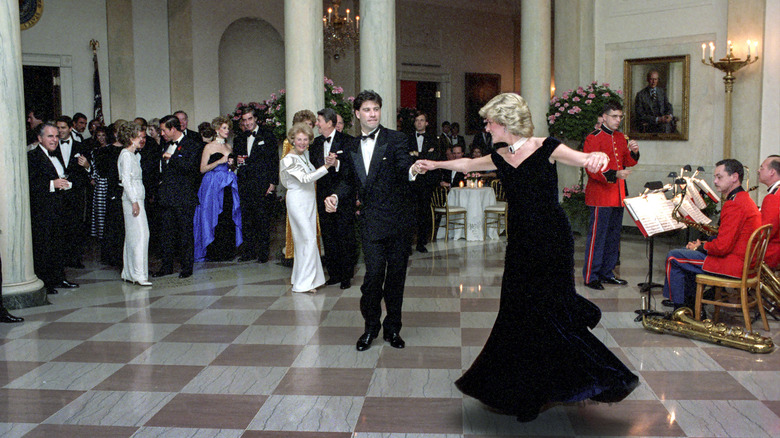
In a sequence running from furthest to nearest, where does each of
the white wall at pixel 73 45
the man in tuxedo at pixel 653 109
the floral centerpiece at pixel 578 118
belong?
the white wall at pixel 73 45 < the man in tuxedo at pixel 653 109 < the floral centerpiece at pixel 578 118

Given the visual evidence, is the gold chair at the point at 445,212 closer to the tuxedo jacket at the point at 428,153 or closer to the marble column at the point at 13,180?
the tuxedo jacket at the point at 428,153

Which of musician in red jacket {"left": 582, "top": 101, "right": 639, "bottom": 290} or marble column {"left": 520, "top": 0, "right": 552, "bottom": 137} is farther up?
marble column {"left": 520, "top": 0, "right": 552, "bottom": 137}

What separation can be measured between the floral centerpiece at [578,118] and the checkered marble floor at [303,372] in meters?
3.96

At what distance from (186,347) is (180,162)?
332 cm

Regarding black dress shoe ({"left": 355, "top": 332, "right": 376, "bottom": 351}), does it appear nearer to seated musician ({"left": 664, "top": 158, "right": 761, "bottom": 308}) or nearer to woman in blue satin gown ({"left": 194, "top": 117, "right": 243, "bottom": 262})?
seated musician ({"left": 664, "top": 158, "right": 761, "bottom": 308})

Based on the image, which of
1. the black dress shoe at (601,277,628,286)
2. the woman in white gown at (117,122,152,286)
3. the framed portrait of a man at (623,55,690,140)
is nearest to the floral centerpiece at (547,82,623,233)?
the framed portrait of a man at (623,55,690,140)

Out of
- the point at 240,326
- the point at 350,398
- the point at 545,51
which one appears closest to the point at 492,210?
the point at 545,51

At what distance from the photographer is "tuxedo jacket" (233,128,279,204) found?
30.0ft

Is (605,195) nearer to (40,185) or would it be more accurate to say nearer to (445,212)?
(445,212)

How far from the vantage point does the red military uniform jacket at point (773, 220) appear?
234 inches

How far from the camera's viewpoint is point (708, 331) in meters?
5.57

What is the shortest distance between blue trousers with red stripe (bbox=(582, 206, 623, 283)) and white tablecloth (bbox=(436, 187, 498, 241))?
3584mm

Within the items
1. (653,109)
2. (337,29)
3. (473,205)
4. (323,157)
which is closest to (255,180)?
(323,157)

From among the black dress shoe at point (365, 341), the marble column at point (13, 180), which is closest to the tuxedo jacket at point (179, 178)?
the marble column at point (13, 180)
